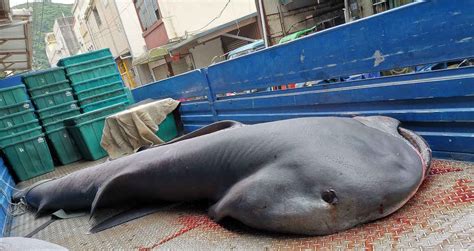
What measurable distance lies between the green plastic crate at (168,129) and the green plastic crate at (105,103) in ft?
4.78

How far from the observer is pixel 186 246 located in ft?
6.52

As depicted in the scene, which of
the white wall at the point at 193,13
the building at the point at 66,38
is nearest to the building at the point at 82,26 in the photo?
the building at the point at 66,38

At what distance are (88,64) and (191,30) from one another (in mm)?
11579

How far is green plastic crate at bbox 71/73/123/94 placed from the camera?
6.17 m

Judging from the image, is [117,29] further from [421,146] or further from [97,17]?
[421,146]

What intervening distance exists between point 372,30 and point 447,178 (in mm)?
1147

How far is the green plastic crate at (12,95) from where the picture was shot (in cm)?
523

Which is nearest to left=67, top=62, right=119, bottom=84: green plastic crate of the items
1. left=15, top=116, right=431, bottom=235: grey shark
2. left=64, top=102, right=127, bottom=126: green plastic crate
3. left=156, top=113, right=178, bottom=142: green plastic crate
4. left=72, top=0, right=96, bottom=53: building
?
left=64, top=102, right=127, bottom=126: green plastic crate

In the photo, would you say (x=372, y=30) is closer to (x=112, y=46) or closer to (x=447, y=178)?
(x=447, y=178)

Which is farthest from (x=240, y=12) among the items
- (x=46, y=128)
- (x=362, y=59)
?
(x=362, y=59)

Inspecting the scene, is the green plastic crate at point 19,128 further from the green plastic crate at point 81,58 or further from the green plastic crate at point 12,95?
the green plastic crate at point 81,58

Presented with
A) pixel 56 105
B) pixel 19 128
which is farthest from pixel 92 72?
pixel 19 128

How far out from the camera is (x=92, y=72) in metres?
6.33

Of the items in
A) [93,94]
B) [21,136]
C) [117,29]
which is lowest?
[21,136]
